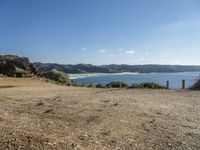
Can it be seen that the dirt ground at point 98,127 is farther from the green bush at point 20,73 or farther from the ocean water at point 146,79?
the green bush at point 20,73

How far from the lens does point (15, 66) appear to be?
42.8m

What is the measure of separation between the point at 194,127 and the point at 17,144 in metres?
5.28

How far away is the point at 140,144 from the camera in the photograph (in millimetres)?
8727

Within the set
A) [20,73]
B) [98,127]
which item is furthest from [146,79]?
[98,127]

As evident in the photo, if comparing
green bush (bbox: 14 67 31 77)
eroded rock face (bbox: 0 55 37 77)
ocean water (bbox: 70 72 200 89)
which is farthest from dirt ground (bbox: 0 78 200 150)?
eroded rock face (bbox: 0 55 37 77)

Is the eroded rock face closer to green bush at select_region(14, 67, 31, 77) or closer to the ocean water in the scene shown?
green bush at select_region(14, 67, 31, 77)

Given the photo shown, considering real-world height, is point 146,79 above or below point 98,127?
below

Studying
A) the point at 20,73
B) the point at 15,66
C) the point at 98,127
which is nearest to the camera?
the point at 98,127

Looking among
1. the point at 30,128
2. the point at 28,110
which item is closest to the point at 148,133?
the point at 30,128

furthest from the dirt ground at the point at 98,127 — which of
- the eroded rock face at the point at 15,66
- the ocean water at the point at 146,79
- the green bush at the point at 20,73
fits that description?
the eroded rock face at the point at 15,66

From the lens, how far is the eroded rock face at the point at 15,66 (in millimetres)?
A: 40884

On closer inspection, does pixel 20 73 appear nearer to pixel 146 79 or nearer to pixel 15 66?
pixel 15 66

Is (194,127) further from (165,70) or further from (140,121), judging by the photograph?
(165,70)

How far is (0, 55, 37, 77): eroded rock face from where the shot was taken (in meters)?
40.9
